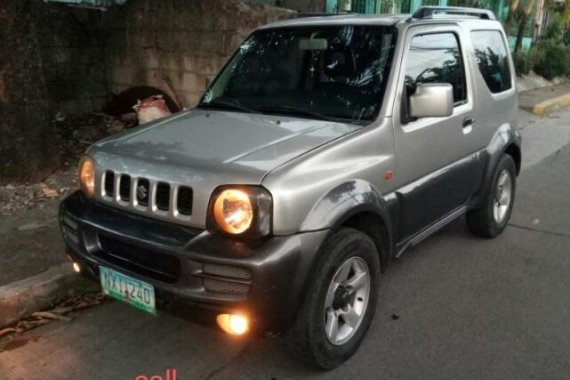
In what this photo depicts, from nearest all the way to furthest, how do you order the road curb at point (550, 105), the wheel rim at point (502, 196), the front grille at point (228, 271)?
1. the front grille at point (228, 271)
2. the wheel rim at point (502, 196)
3. the road curb at point (550, 105)

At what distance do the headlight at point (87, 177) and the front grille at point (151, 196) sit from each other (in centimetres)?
14

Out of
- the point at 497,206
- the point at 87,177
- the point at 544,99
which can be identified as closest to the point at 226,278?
the point at 87,177

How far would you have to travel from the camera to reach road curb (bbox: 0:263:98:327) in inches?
133

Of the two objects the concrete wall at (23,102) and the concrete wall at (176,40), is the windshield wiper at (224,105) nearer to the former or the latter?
the concrete wall at (23,102)

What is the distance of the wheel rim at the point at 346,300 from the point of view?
287 cm

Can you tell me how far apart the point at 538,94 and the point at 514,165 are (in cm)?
1048

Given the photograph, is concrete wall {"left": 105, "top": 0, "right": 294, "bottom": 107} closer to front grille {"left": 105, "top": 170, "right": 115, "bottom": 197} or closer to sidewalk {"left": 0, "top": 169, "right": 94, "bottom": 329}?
sidewalk {"left": 0, "top": 169, "right": 94, "bottom": 329}

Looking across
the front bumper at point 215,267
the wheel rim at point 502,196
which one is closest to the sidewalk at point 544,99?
the wheel rim at point 502,196

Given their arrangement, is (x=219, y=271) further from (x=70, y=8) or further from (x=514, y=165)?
(x=70, y=8)

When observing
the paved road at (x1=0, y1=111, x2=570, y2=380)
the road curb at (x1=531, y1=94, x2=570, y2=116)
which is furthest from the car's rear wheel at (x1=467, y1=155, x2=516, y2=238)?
the road curb at (x1=531, y1=94, x2=570, y2=116)

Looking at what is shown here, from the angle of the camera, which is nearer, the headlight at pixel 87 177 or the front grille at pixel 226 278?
the front grille at pixel 226 278

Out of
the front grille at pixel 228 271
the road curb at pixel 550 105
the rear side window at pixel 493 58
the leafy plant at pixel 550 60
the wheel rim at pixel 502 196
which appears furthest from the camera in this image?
the leafy plant at pixel 550 60

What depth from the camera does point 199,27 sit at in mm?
6820

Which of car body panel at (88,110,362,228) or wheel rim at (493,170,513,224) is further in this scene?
wheel rim at (493,170,513,224)
